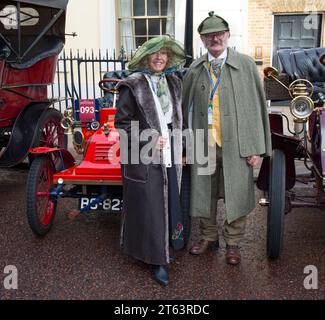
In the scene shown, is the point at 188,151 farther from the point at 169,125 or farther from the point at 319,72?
the point at 319,72

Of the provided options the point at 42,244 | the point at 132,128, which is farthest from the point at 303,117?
the point at 42,244

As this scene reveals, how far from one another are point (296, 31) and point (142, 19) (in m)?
3.37

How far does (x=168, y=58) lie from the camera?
10.1 feet

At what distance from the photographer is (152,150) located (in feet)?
9.56

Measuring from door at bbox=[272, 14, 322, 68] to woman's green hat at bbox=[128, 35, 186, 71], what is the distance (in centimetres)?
716

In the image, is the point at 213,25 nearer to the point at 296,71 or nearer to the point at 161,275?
the point at 296,71

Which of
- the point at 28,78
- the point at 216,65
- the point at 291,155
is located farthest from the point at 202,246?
the point at 28,78

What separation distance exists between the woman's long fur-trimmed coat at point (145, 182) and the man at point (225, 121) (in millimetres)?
206

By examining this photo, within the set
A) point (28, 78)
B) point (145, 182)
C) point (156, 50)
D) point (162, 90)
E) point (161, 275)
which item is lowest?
point (161, 275)

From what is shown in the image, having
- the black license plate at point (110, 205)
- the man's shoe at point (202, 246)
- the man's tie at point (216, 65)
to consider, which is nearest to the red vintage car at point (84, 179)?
the black license plate at point (110, 205)

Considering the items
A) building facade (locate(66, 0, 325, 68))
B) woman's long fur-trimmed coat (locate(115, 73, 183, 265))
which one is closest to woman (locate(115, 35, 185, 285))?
woman's long fur-trimmed coat (locate(115, 73, 183, 265))

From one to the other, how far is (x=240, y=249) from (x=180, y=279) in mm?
731

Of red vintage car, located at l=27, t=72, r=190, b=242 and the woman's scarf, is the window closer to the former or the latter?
red vintage car, located at l=27, t=72, r=190, b=242

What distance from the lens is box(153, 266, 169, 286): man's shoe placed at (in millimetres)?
3043
